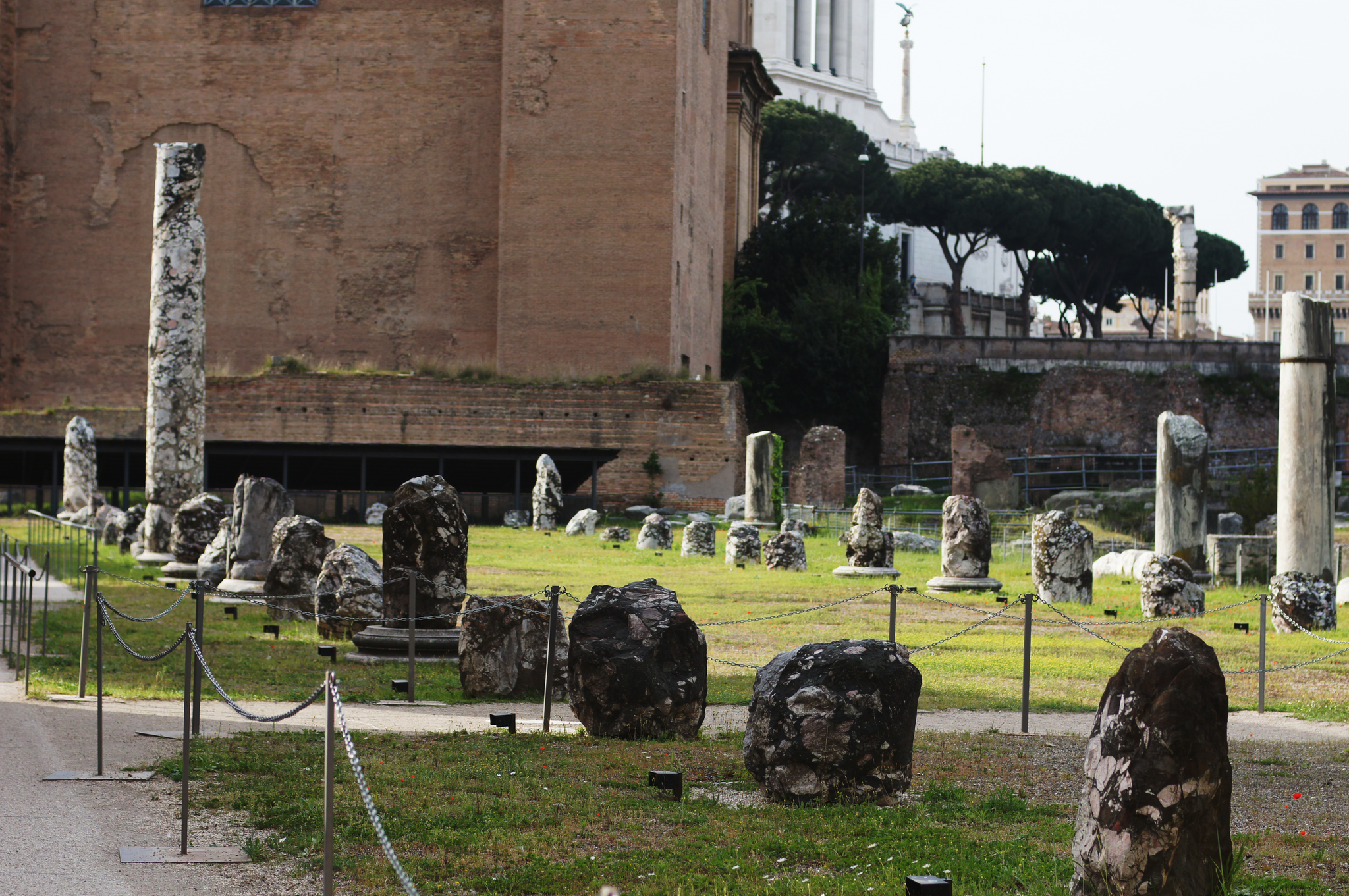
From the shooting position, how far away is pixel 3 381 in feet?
130

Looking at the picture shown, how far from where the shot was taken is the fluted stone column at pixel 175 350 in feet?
64.5

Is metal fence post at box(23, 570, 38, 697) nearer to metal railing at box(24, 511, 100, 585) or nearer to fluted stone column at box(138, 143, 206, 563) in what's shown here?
metal railing at box(24, 511, 100, 585)

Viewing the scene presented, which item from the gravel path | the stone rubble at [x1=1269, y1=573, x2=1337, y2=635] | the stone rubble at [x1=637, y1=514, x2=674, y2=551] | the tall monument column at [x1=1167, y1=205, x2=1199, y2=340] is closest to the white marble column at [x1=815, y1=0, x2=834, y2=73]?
the tall monument column at [x1=1167, y1=205, x2=1199, y2=340]

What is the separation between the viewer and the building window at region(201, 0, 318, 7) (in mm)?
39219

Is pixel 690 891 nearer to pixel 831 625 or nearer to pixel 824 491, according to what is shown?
pixel 831 625

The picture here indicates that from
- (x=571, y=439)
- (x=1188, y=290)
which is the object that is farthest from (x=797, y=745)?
(x=1188, y=290)

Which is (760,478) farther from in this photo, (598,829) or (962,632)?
(598,829)

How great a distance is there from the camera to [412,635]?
10.3m

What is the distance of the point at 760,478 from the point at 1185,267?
3480 cm

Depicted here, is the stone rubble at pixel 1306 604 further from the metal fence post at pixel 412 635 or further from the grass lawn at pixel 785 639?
the metal fence post at pixel 412 635

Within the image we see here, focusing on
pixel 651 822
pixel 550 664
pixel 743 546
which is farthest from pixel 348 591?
pixel 743 546

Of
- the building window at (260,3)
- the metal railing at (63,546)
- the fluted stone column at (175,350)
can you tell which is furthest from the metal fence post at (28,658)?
the building window at (260,3)

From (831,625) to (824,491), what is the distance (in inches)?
796

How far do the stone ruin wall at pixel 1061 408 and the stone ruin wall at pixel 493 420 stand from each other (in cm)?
1218
